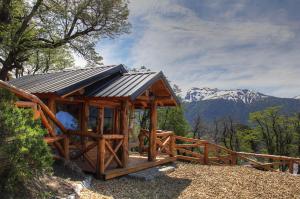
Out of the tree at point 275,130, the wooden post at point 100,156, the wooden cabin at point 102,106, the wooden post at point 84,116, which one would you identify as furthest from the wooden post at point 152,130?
the tree at point 275,130

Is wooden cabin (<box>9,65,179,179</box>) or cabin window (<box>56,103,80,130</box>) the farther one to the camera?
cabin window (<box>56,103,80,130</box>)

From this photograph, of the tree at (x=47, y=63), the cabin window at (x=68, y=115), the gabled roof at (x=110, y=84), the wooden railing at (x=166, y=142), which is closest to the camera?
the gabled roof at (x=110, y=84)

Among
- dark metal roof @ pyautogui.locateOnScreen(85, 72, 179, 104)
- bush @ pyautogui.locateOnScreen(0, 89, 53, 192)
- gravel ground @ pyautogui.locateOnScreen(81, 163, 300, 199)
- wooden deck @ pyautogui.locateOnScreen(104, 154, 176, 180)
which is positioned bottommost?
gravel ground @ pyautogui.locateOnScreen(81, 163, 300, 199)

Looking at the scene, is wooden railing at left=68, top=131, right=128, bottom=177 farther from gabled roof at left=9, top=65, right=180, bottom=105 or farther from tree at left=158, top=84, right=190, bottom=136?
tree at left=158, top=84, right=190, bottom=136

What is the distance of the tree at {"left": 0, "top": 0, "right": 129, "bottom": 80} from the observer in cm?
1388

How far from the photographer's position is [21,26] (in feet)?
45.5

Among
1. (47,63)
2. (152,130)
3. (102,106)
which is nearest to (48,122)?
(102,106)

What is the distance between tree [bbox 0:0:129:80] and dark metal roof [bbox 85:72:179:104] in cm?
556

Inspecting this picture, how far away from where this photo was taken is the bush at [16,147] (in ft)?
15.1

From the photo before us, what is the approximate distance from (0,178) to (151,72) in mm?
7231

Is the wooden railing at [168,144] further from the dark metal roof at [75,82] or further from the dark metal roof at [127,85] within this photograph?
the dark metal roof at [75,82]

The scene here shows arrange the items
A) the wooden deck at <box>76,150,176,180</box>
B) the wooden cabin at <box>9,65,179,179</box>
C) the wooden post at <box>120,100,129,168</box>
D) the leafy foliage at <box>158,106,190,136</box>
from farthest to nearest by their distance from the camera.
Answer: the leafy foliage at <box>158,106,190,136</box>, the wooden post at <box>120,100,129,168</box>, the wooden cabin at <box>9,65,179,179</box>, the wooden deck at <box>76,150,176,180</box>

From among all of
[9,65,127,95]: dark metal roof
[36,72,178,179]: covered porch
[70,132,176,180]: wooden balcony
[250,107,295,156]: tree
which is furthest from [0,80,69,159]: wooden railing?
[250,107,295,156]: tree

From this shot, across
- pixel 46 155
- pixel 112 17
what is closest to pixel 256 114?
pixel 112 17
